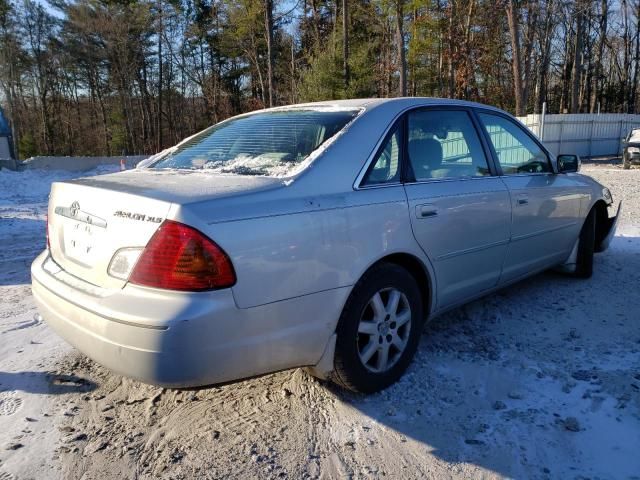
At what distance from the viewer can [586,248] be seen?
4.71m

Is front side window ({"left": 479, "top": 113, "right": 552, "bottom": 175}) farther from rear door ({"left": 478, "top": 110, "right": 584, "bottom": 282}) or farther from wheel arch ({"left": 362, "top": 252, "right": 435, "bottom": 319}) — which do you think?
wheel arch ({"left": 362, "top": 252, "right": 435, "bottom": 319})

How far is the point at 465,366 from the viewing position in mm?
3125

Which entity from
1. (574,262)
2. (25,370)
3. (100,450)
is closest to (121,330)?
(100,450)

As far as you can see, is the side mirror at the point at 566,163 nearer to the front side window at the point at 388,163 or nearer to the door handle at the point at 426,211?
the door handle at the point at 426,211

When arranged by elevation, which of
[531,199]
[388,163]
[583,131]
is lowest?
[531,199]

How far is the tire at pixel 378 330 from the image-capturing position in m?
2.57

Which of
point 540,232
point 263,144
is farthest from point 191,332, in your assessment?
point 540,232

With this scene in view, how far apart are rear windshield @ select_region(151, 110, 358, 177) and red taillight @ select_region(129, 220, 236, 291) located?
0.62 meters

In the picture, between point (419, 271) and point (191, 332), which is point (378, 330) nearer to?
point (419, 271)

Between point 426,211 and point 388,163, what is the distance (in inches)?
14.1

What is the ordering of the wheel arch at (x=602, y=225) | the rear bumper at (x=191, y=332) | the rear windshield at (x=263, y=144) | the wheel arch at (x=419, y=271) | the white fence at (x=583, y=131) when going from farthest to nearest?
the white fence at (x=583, y=131), the wheel arch at (x=602, y=225), the wheel arch at (x=419, y=271), the rear windshield at (x=263, y=144), the rear bumper at (x=191, y=332)

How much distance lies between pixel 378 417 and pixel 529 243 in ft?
6.53

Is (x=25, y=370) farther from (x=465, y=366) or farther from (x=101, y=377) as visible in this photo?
(x=465, y=366)

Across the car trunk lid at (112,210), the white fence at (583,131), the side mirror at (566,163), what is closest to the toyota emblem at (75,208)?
the car trunk lid at (112,210)
